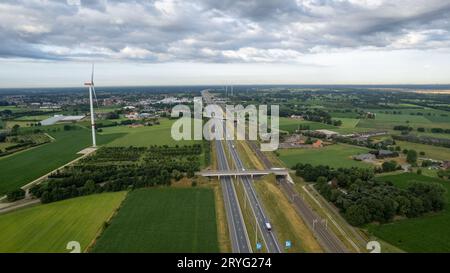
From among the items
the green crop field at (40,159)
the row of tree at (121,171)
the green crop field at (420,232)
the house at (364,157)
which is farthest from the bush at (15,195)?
the house at (364,157)

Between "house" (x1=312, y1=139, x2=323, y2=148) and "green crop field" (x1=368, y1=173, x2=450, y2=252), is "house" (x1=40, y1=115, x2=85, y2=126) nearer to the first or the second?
"house" (x1=312, y1=139, x2=323, y2=148)

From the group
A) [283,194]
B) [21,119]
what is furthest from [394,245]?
[21,119]

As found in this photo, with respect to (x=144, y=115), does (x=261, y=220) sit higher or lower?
lower

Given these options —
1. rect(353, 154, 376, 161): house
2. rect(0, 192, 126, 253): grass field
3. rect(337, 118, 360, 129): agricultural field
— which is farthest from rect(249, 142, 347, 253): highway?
rect(337, 118, 360, 129): agricultural field

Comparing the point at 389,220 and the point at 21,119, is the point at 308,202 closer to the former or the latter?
the point at 389,220

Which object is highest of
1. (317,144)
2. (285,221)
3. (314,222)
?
(317,144)

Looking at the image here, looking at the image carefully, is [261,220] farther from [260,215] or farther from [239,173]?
[239,173]

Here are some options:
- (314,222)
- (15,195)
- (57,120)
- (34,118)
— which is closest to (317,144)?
(314,222)
